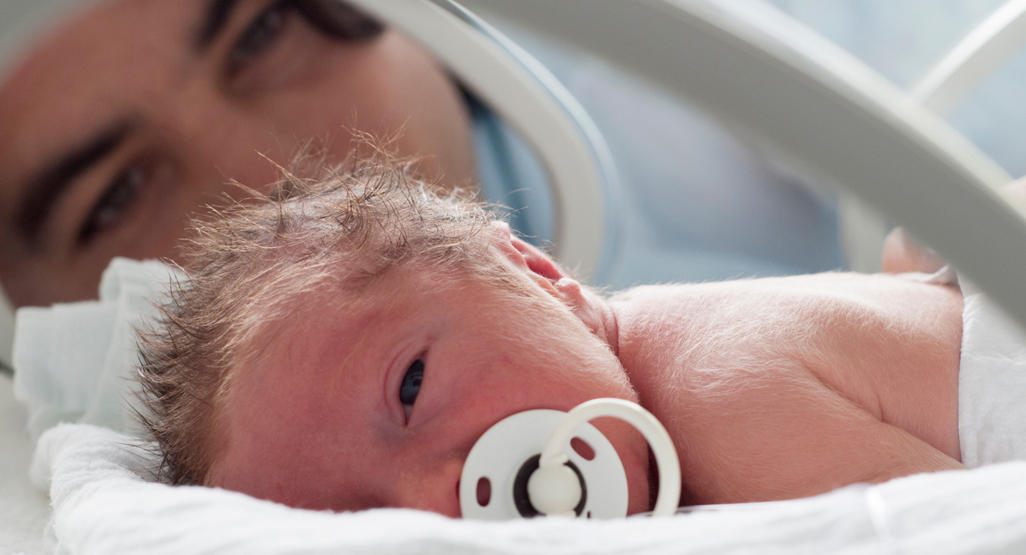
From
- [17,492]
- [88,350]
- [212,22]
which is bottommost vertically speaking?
[17,492]

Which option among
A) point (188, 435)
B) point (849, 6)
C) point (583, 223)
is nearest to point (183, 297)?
point (188, 435)

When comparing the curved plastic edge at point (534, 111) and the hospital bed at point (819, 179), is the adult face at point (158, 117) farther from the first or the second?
the hospital bed at point (819, 179)

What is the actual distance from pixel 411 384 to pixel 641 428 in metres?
0.19

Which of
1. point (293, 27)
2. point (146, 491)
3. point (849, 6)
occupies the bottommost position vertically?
point (146, 491)

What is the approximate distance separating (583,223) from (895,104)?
103 centimetres

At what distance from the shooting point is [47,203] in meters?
1.47

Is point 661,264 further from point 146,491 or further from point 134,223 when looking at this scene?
point 146,491

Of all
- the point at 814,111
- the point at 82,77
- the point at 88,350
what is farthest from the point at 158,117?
the point at 814,111

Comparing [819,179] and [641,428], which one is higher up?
[819,179]

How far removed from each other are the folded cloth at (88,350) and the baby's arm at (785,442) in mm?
624

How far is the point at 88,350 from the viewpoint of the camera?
1.10m

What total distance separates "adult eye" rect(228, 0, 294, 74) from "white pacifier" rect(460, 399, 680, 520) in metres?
1.13

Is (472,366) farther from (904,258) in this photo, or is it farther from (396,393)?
(904,258)

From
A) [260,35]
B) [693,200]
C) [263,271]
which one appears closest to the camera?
[263,271]
